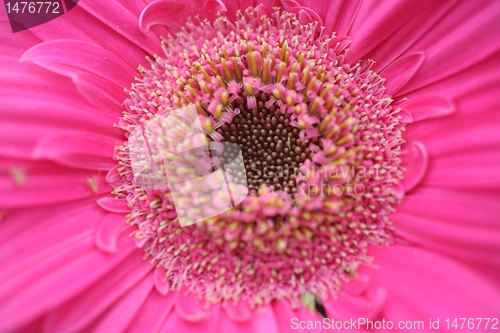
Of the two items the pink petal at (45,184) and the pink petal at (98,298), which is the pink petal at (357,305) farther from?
the pink petal at (45,184)

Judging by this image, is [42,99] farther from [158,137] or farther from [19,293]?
[19,293]

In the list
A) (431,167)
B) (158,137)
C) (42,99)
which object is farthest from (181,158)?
(431,167)

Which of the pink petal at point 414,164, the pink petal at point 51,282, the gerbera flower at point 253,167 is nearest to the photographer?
the pink petal at point 51,282

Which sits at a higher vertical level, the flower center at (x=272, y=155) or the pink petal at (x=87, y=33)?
the pink petal at (x=87, y=33)

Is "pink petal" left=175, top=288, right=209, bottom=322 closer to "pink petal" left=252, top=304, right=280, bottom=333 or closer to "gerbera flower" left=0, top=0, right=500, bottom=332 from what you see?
"gerbera flower" left=0, top=0, right=500, bottom=332

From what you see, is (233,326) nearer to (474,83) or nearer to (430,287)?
(430,287)

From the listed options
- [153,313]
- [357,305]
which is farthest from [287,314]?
[153,313]

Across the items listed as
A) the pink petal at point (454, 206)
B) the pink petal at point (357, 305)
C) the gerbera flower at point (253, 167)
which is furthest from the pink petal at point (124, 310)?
the pink petal at point (454, 206)
